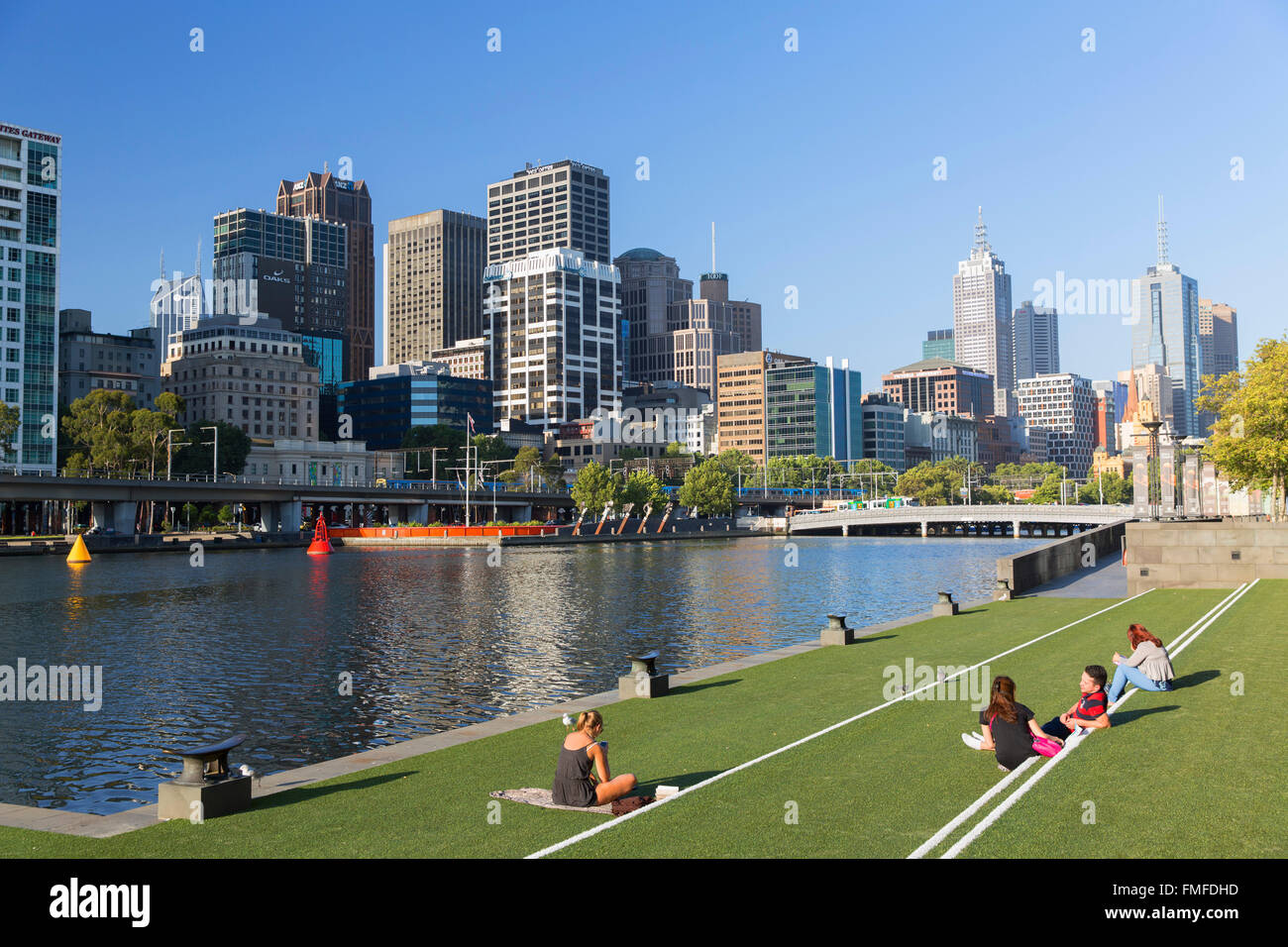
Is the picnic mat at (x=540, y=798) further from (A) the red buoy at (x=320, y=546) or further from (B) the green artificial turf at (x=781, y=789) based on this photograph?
(A) the red buoy at (x=320, y=546)

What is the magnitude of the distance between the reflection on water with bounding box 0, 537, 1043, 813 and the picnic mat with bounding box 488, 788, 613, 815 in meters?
7.65

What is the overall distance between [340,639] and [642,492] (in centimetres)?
14682

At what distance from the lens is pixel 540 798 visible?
14.3 meters

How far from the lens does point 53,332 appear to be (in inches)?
6161

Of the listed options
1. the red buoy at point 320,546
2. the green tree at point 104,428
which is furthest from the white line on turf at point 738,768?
the green tree at point 104,428

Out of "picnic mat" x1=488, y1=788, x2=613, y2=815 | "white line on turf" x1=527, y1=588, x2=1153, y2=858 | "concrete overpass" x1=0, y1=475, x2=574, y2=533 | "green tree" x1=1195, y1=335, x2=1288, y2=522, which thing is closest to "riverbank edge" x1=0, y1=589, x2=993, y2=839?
"picnic mat" x1=488, y1=788, x2=613, y2=815

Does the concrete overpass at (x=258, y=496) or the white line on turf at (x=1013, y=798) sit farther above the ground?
the concrete overpass at (x=258, y=496)

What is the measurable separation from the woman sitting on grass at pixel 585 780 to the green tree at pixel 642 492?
170769 mm

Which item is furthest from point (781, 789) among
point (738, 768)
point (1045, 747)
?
point (1045, 747)

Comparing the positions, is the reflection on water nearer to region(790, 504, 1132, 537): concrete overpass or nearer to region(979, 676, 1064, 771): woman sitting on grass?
region(979, 676, 1064, 771): woman sitting on grass

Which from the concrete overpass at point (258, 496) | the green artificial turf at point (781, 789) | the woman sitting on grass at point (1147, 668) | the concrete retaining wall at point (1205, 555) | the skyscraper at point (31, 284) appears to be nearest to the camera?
the green artificial turf at point (781, 789)

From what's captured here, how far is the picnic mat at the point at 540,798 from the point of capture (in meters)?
13.9

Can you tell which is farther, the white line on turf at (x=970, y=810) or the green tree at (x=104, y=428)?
the green tree at (x=104, y=428)
